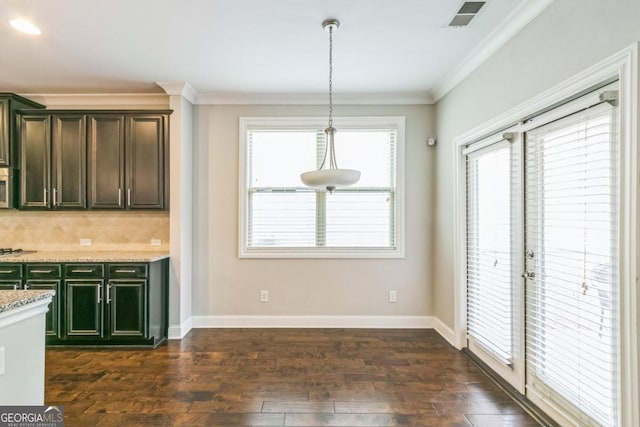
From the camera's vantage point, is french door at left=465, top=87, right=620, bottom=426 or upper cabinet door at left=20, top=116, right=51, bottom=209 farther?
upper cabinet door at left=20, top=116, right=51, bottom=209

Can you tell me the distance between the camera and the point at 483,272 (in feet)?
9.97

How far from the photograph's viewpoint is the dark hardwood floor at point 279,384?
2.25 m

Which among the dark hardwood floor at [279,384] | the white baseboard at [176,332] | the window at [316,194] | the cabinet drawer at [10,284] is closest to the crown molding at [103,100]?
the window at [316,194]

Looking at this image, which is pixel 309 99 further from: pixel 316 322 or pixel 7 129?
pixel 7 129

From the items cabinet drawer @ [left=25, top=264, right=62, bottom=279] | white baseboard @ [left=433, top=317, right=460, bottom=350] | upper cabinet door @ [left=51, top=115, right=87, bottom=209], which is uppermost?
upper cabinet door @ [left=51, top=115, right=87, bottom=209]

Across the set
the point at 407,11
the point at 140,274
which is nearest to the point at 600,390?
the point at 407,11

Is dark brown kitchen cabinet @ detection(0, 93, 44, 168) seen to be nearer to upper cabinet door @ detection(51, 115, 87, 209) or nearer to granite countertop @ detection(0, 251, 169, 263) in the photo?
upper cabinet door @ detection(51, 115, 87, 209)

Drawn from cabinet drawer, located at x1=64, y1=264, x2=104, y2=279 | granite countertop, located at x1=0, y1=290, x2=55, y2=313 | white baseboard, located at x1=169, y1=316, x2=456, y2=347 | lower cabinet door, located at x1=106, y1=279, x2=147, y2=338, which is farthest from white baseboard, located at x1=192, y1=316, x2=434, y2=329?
granite countertop, located at x1=0, y1=290, x2=55, y2=313

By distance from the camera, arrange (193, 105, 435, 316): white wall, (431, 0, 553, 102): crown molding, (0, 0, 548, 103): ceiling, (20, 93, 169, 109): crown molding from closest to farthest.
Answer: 1. (431, 0, 553, 102): crown molding
2. (0, 0, 548, 103): ceiling
3. (20, 93, 169, 109): crown molding
4. (193, 105, 435, 316): white wall

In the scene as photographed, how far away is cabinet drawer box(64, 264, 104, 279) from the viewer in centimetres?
333

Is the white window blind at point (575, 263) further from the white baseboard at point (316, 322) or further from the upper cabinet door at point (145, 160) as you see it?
the upper cabinet door at point (145, 160)

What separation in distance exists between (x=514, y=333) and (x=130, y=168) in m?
4.05

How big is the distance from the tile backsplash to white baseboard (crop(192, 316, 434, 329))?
1082 millimetres

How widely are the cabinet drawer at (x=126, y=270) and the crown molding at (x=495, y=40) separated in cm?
367
